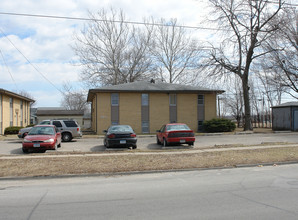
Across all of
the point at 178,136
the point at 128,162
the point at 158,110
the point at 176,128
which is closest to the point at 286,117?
the point at 158,110

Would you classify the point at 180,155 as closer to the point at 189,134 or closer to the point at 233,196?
the point at 189,134

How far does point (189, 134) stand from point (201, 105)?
1607 cm

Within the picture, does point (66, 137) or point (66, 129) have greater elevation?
point (66, 129)

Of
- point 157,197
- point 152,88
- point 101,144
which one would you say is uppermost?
point 152,88

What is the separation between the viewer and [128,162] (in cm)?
1111

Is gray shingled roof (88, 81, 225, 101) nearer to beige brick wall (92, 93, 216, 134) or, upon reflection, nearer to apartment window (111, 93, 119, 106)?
beige brick wall (92, 93, 216, 134)

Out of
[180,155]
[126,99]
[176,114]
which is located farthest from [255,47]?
[180,155]

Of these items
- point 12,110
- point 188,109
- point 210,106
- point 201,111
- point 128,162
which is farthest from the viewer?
point 210,106

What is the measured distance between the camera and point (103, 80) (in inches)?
1753

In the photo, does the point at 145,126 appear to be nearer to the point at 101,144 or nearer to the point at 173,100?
the point at 173,100

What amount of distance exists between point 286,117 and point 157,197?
30.0 meters

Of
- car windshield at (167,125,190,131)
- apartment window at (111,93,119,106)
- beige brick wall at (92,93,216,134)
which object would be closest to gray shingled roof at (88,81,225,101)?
beige brick wall at (92,93,216,134)

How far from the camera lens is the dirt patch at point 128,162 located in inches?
380

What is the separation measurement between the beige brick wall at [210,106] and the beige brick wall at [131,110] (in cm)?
767
